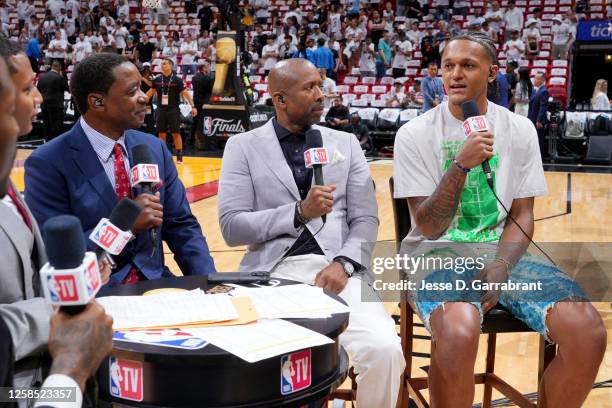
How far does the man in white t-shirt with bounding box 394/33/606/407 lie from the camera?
2227 millimetres

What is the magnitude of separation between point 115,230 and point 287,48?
15456 millimetres

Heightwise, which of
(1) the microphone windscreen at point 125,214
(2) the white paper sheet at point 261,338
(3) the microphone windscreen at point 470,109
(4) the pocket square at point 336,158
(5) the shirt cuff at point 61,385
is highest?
(3) the microphone windscreen at point 470,109

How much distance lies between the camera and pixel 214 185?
9.11 metres

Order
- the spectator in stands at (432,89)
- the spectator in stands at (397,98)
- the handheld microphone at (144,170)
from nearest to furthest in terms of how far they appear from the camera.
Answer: the handheld microphone at (144,170) < the spectator in stands at (432,89) < the spectator in stands at (397,98)

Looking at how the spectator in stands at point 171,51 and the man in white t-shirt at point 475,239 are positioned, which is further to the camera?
the spectator in stands at point 171,51

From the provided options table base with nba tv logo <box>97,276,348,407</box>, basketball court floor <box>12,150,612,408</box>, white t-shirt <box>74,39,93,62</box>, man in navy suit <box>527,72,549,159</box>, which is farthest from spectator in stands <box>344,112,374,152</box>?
table base with nba tv logo <box>97,276,348,407</box>

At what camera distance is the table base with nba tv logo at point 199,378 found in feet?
4.94

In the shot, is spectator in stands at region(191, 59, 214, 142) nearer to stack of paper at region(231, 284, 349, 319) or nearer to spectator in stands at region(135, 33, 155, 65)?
spectator in stands at region(135, 33, 155, 65)

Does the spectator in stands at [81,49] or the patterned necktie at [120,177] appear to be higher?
the patterned necktie at [120,177]

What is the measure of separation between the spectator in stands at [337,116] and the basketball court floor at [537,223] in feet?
2.85

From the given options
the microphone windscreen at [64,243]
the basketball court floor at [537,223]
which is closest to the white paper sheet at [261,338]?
the microphone windscreen at [64,243]

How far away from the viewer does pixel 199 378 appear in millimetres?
1514

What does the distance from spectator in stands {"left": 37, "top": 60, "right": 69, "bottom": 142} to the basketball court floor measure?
77cm

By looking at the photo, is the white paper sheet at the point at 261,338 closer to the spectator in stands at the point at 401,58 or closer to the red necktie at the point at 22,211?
the red necktie at the point at 22,211
